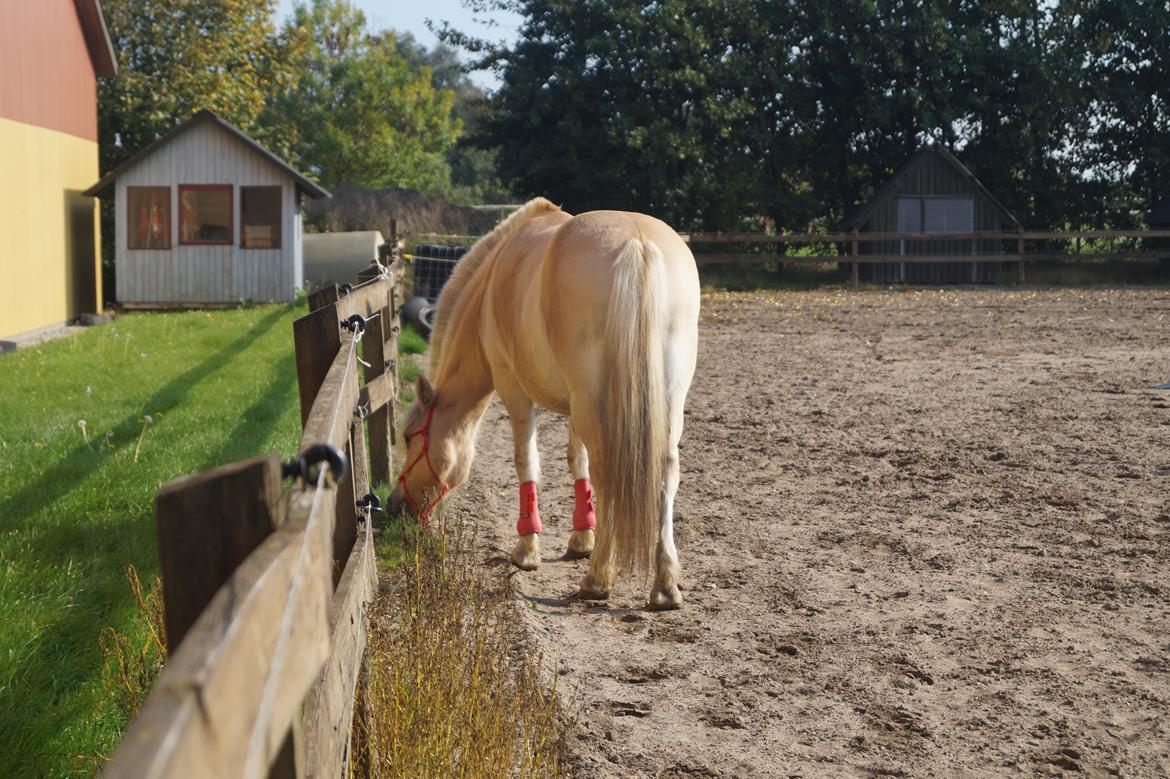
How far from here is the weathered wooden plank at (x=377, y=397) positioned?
6.07 m

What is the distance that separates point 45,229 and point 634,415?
15032 mm

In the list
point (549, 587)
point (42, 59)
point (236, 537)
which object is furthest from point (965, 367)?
point (42, 59)

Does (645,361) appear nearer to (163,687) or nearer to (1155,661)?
(1155,661)

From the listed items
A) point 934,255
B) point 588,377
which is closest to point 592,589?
point 588,377

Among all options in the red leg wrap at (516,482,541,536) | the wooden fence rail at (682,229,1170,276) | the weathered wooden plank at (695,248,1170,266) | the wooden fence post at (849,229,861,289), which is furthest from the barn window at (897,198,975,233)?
the red leg wrap at (516,482,541,536)

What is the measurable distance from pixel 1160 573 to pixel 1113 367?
668 centimetres

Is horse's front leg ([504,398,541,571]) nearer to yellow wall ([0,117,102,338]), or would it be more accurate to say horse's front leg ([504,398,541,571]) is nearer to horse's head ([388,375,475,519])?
horse's head ([388,375,475,519])

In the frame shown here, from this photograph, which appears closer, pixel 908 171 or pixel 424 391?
pixel 424 391

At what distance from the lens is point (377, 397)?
6.11 metres

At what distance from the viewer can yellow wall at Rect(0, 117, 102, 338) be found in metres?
14.9

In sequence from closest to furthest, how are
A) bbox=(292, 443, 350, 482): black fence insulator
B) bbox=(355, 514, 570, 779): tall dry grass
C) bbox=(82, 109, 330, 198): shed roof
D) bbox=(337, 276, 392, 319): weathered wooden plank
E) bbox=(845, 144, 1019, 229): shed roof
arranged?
bbox=(292, 443, 350, 482): black fence insulator
bbox=(355, 514, 570, 779): tall dry grass
bbox=(337, 276, 392, 319): weathered wooden plank
bbox=(82, 109, 330, 198): shed roof
bbox=(845, 144, 1019, 229): shed roof

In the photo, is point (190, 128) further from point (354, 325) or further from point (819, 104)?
point (354, 325)

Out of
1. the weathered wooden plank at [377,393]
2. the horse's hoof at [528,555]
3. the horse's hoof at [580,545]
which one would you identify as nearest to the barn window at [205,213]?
the weathered wooden plank at [377,393]

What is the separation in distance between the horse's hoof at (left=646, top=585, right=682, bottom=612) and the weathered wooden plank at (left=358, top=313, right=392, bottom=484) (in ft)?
6.01
